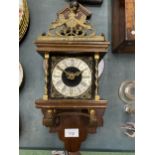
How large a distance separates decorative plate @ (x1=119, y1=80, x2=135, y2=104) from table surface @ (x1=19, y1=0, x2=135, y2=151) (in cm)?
3

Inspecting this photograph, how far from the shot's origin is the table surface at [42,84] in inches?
57.1

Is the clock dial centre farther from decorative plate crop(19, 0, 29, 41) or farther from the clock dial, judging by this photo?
decorative plate crop(19, 0, 29, 41)

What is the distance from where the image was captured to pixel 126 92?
1.46m

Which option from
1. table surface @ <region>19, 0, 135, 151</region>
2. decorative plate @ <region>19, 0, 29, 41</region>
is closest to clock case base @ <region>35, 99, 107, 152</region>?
table surface @ <region>19, 0, 135, 151</region>

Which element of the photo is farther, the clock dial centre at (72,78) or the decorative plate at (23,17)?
the decorative plate at (23,17)

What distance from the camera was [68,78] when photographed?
3.89ft

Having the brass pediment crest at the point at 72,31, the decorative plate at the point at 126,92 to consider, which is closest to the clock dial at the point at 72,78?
the brass pediment crest at the point at 72,31

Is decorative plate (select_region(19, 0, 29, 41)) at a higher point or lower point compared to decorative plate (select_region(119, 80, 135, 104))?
higher

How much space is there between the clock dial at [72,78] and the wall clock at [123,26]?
0.78 feet

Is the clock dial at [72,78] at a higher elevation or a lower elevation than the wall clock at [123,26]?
lower

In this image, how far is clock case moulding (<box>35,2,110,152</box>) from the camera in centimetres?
115

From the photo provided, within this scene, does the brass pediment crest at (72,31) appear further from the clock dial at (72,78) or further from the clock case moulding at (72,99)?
the clock dial at (72,78)

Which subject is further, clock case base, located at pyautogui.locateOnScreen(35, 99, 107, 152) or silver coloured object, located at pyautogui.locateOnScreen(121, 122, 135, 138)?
silver coloured object, located at pyautogui.locateOnScreen(121, 122, 135, 138)
